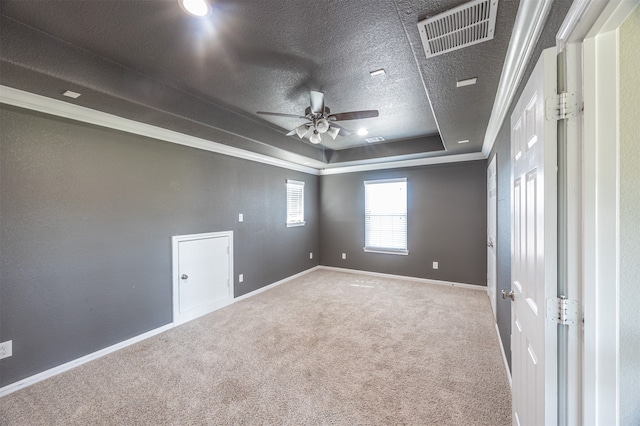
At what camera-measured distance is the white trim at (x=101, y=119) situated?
2.02 metres

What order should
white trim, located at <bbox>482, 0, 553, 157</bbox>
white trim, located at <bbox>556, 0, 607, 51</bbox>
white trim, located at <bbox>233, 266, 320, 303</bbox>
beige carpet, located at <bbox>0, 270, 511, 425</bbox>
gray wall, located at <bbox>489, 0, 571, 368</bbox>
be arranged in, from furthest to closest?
white trim, located at <bbox>233, 266, 320, 303</bbox> < beige carpet, located at <bbox>0, 270, 511, 425</bbox> < white trim, located at <bbox>482, 0, 553, 157</bbox> < gray wall, located at <bbox>489, 0, 571, 368</bbox> < white trim, located at <bbox>556, 0, 607, 51</bbox>

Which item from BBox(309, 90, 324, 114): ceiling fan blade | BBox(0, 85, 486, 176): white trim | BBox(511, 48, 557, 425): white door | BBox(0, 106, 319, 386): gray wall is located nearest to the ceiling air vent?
BBox(0, 85, 486, 176): white trim

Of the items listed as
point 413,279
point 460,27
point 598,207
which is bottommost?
point 413,279

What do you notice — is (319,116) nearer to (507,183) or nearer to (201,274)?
(507,183)

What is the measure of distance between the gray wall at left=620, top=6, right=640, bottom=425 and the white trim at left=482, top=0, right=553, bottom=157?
44 centimetres

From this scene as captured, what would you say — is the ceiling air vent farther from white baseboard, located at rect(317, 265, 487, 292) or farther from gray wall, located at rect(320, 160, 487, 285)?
white baseboard, located at rect(317, 265, 487, 292)

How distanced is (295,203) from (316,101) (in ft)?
10.4

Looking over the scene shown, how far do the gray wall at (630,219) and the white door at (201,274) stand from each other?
3.64 meters

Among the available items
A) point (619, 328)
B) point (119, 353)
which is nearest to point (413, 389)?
point (619, 328)

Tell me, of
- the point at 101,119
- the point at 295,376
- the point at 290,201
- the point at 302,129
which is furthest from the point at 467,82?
the point at 290,201

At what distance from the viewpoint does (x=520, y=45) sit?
4.71ft

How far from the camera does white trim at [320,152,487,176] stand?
173 inches

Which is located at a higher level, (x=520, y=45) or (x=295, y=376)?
(x=520, y=45)

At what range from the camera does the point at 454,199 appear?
4.58m
